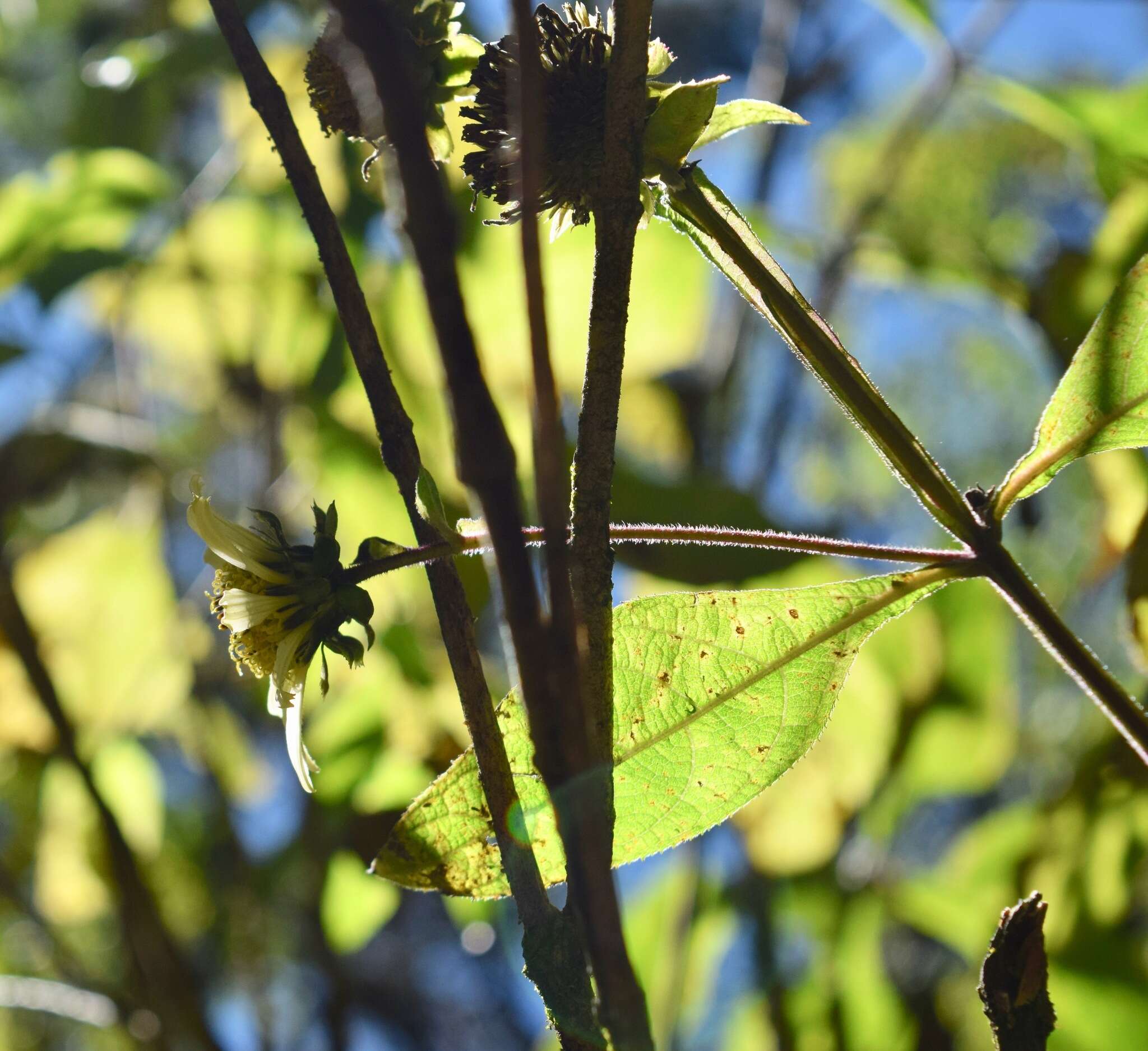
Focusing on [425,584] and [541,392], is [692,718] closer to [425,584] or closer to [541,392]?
[541,392]

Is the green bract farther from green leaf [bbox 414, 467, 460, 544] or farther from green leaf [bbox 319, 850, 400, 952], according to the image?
green leaf [bbox 319, 850, 400, 952]

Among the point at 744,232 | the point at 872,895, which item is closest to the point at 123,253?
the point at 744,232

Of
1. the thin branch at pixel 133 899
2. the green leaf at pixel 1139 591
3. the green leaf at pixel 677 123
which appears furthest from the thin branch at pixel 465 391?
the thin branch at pixel 133 899

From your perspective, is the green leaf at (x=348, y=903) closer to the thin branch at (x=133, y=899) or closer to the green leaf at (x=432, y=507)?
the thin branch at (x=133, y=899)

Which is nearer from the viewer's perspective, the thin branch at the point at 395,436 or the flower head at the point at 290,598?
the thin branch at the point at 395,436

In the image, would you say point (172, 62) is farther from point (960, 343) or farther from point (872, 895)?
point (960, 343)

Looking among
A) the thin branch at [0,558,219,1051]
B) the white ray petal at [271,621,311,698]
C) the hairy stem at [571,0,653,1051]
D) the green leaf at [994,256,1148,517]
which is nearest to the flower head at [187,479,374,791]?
the white ray petal at [271,621,311,698]
